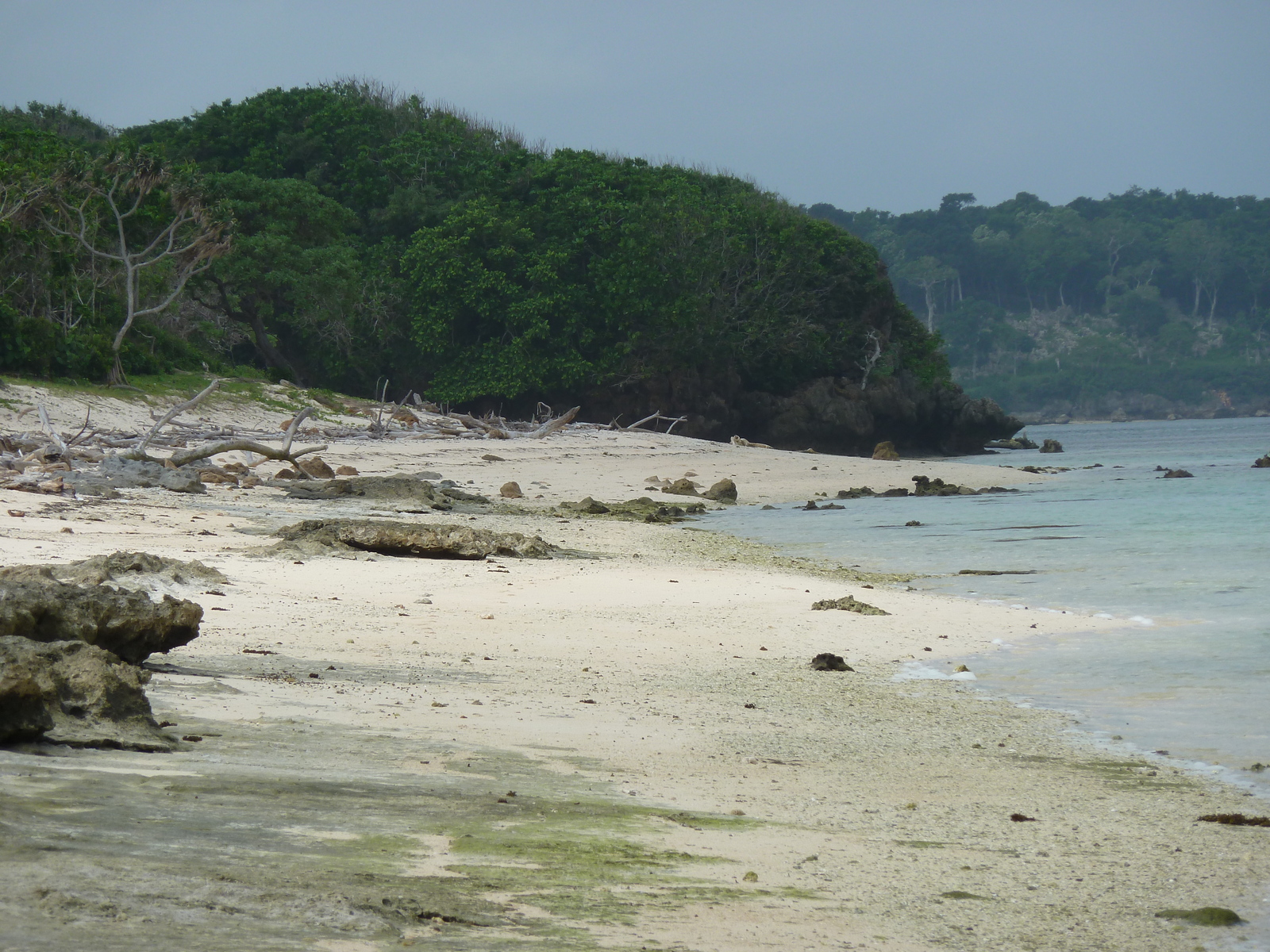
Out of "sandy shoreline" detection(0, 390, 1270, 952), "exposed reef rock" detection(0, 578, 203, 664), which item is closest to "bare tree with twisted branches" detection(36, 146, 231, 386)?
"sandy shoreline" detection(0, 390, 1270, 952)

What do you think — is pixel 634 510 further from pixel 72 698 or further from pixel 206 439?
pixel 72 698

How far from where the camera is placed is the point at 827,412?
41312mm

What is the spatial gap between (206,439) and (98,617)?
548 inches

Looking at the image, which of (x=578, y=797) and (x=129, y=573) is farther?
(x=129, y=573)

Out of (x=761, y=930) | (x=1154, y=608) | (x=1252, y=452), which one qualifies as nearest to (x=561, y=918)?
(x=761, y=930)

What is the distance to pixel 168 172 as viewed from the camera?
2502 cm

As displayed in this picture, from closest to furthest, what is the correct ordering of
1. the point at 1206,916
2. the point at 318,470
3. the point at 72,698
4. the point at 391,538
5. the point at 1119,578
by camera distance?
the point at 1206,916, the point at 72,698, the point at 391,538, the point at 1119,578, the point at 318,470

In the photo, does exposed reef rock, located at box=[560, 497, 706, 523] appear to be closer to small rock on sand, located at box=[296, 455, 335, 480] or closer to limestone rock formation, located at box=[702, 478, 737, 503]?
limestone rock formation, located at box=[702, 478, 737, 503]

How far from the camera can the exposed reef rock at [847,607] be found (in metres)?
7.90

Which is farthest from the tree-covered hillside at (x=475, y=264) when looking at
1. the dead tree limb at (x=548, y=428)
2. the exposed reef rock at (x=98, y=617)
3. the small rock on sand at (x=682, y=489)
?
the exposed reef rock at (x=98, y=617)

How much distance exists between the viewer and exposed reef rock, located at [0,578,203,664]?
3803 millimetres

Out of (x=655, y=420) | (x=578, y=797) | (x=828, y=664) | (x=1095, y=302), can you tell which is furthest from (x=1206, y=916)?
(x=1095, y=302)

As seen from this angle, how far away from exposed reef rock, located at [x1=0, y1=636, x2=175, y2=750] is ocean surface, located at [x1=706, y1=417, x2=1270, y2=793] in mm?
3798

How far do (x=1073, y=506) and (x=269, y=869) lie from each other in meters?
17.8
